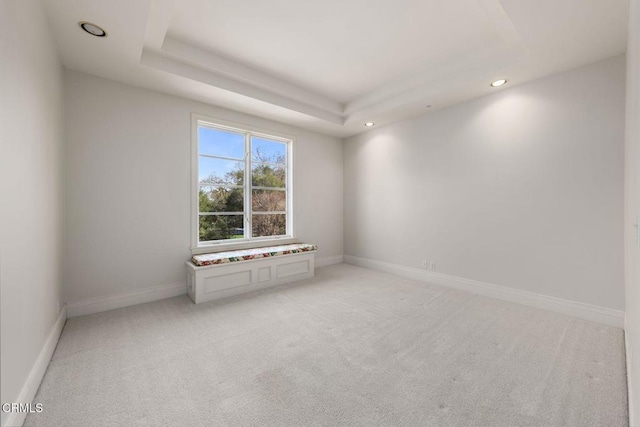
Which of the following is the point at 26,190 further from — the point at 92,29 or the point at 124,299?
the point at 124,299

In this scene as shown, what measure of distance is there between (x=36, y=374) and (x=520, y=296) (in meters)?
4.34

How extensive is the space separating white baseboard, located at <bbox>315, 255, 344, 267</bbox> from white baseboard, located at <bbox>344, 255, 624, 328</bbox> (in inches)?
41.7

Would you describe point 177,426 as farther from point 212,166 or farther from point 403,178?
point 403,178

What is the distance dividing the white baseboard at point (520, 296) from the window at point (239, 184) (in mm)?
2141

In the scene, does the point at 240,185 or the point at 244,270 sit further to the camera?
the point at 240,185

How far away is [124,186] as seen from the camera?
118 inches

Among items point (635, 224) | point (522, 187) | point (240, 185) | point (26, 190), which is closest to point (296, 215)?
point (240, 185)

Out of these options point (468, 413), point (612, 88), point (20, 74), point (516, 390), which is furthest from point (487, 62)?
point (20, 74)

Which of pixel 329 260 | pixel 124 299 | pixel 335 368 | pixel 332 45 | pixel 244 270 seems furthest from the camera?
pixel 329 260

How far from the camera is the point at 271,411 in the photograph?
1490 mm

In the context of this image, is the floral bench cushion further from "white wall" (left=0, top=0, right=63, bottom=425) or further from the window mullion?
"white wall" (left=0, top=0, right=63, bottom=425)

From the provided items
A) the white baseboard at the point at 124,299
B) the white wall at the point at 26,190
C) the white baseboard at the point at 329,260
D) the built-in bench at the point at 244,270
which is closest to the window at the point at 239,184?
the built-in bench at the point at 244,270

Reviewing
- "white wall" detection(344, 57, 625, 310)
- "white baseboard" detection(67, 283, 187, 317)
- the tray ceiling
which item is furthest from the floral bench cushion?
the tray ceiling

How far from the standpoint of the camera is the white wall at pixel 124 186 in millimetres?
2756
